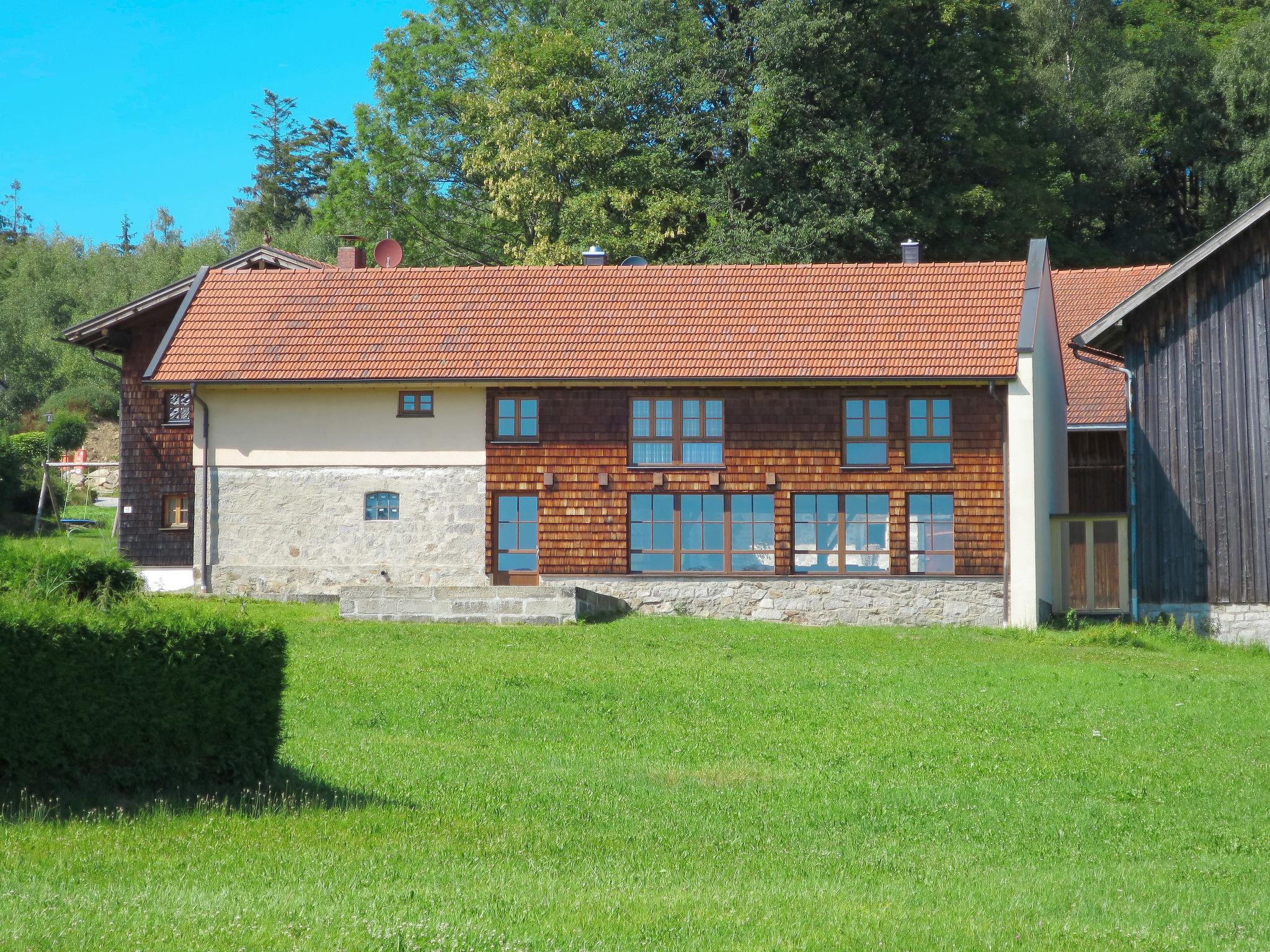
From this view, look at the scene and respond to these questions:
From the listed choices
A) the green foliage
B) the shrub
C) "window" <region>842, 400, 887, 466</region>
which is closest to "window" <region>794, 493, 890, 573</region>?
"window" <region>842, 400, 887, 466</region>

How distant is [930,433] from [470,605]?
922 cm

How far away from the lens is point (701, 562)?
1080 inches

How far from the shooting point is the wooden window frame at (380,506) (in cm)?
2827

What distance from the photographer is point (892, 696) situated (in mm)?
17562

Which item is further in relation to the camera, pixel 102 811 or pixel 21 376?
pixel 21 376

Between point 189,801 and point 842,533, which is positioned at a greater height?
point 842,533

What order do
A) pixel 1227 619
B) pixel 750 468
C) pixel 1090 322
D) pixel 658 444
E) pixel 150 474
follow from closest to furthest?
pixel 1227 619, pixel 750 468, pixel 658 444, pixel 150 474, pixel 1090 322

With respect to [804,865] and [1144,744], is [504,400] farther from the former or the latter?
[804,865]

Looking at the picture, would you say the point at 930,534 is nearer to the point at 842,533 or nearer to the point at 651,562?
the point at 842,533

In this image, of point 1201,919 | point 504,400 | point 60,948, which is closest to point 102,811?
point 60,948

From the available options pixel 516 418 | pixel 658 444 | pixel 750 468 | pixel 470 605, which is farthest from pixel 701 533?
pixel 470 605

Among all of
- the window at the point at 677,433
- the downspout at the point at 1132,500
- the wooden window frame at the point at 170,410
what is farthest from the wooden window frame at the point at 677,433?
the wooden window frame at the point at 170,410

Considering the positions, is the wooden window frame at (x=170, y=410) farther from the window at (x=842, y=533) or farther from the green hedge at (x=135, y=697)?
the green hedge at (x=135, y=697)

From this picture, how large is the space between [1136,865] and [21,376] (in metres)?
59.9
